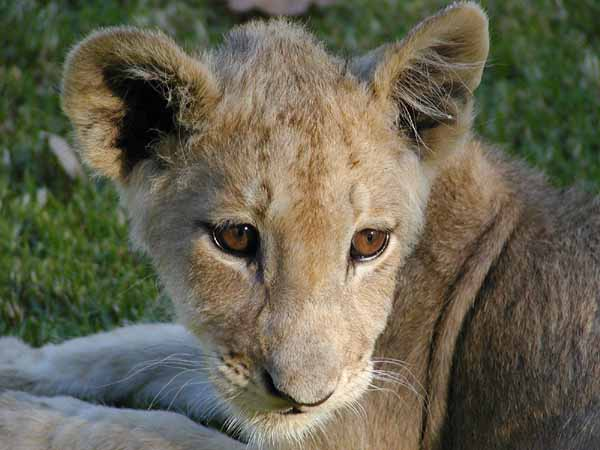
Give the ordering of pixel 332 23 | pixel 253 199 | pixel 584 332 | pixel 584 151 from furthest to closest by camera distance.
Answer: pixel 332 23 → pixel 584 151 → pixel 584 332 → pixel 253 199

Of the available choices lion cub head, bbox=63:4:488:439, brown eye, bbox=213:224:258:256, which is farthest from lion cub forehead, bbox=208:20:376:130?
brown eye, bbox=213:224:258:256

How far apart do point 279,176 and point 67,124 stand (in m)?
3.89

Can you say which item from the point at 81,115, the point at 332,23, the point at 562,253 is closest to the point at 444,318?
the point at 562,253

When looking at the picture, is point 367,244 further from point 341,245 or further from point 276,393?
point 276,393

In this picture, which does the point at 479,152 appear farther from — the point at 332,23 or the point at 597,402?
the point at 332,23

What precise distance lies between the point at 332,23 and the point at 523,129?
Result: 1921 mm

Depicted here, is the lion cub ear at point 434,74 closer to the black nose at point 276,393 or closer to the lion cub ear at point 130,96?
the lion cub ear at point 130,96

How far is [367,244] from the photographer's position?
177 inches

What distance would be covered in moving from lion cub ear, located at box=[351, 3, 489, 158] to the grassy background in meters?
0.64

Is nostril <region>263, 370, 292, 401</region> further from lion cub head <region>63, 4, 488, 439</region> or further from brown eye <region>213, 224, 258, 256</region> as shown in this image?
brown eye <region>213, 224, 258, 256</region>

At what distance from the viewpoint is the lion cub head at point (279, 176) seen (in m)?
4.22

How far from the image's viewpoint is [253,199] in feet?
14.0

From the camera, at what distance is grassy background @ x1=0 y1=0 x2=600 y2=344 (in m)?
6.46

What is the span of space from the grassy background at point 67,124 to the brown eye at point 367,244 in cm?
110
